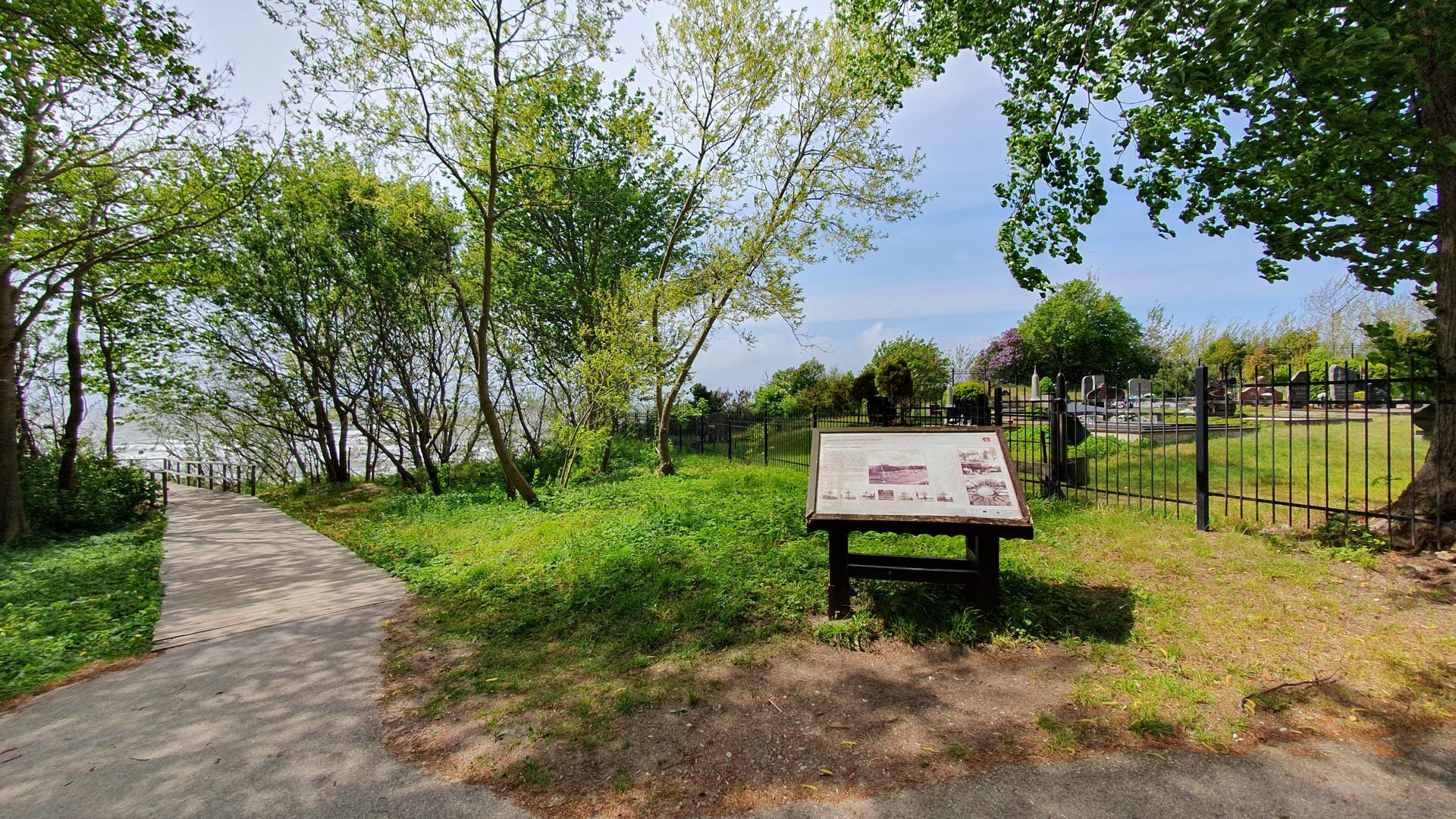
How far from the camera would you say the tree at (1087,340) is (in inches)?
1425

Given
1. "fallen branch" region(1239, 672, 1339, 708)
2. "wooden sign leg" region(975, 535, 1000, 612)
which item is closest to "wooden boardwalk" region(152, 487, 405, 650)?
"wooden sign leg" region(975, 535, 1000, 612)

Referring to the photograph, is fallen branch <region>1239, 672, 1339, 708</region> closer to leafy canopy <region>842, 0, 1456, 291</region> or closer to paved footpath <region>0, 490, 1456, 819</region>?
paved footpath <region>0, 490, 1456, 819</region>

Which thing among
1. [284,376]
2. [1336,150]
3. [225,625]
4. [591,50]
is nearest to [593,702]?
[225,625]

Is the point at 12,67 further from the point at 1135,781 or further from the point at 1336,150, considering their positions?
the point at 1336,150

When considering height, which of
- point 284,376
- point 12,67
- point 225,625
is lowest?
point 225,625

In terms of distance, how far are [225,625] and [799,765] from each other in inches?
214

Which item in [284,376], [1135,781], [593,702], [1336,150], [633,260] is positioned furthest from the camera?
[633,260]

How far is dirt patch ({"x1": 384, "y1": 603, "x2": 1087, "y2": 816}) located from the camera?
2.75 metres

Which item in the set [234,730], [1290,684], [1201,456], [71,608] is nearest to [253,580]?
[71,608]

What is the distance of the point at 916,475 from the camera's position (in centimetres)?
457

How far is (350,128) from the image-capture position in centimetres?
953

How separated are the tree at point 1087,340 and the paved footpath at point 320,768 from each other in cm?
3804

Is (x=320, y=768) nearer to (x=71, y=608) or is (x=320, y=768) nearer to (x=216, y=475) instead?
(x=71, y=608)

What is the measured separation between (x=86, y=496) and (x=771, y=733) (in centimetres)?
1574
